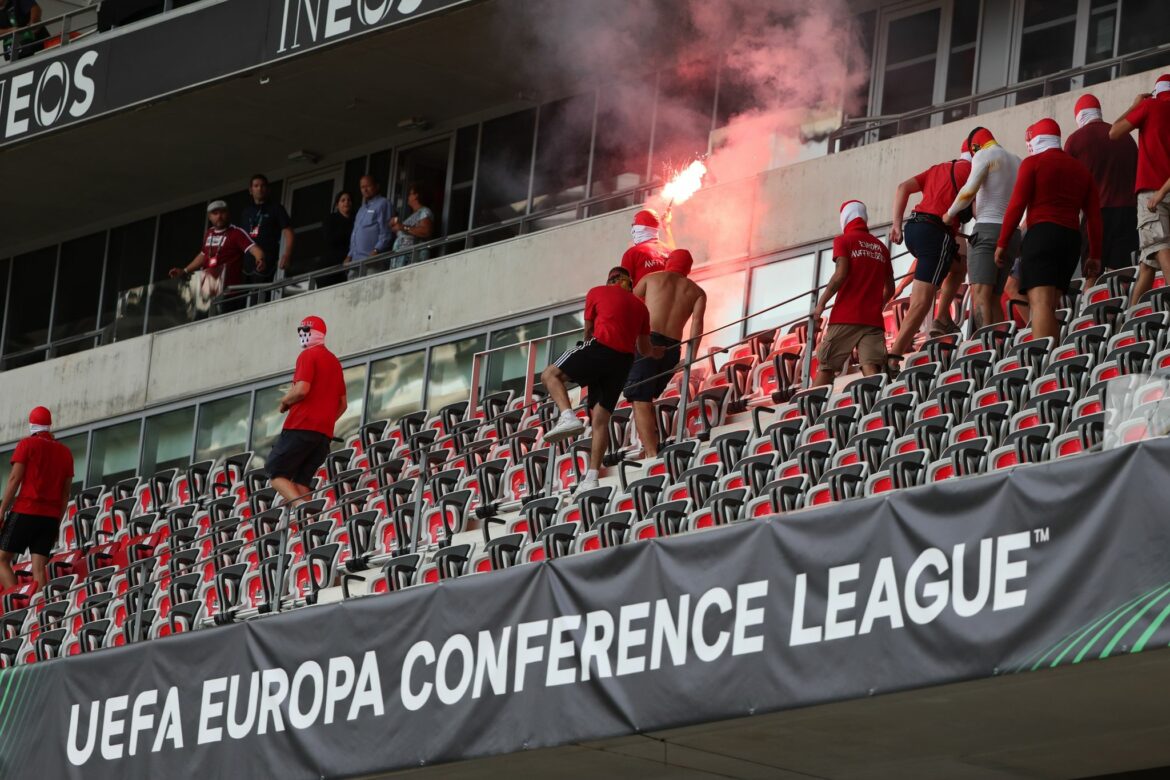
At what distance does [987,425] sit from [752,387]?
15.9 ft

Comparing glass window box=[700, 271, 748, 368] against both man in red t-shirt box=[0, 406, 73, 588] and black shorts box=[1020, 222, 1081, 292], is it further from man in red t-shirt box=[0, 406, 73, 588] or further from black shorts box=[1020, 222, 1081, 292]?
black shorts box=[1020, 222, 1081, 292]

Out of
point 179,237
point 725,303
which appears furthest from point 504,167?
point 179,237

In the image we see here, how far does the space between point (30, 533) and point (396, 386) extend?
5.26m

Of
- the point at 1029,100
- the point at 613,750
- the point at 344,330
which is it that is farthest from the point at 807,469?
the point at 344,330

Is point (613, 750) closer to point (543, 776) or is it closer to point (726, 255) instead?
point (543, 776)

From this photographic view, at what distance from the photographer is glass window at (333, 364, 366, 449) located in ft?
73.9

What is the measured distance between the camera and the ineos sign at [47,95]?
24.2 m

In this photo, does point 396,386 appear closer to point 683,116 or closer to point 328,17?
point 328,17

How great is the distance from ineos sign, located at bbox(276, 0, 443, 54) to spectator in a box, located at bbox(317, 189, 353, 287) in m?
1.91

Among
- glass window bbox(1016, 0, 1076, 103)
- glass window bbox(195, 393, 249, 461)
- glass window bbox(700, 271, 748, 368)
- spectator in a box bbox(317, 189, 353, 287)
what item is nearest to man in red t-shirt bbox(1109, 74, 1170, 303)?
glass window bbox(1016, 0, 1076, 103)

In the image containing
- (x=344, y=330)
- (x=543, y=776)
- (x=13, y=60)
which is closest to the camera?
(x=543, y=776)

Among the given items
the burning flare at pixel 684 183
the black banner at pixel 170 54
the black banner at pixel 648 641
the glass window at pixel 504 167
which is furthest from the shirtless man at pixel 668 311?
the glass window at pixel 504 167

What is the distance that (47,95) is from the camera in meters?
24.6

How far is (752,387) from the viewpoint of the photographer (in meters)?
16.0
